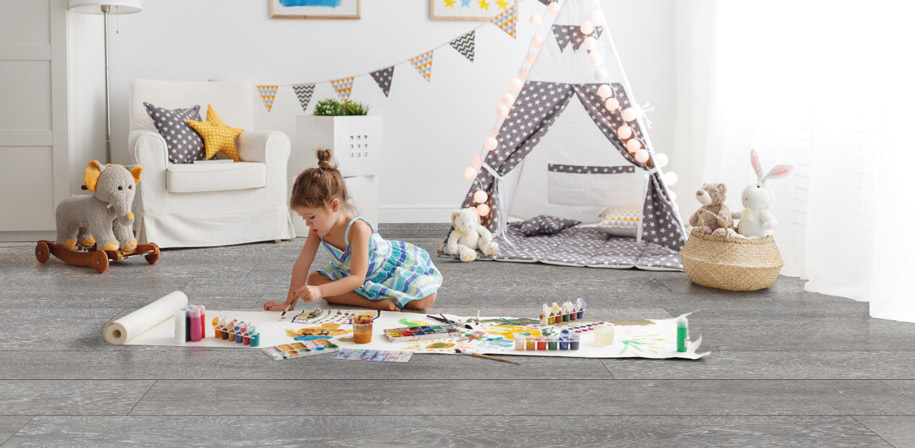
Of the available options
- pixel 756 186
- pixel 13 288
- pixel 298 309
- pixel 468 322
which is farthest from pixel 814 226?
pixel 13 288

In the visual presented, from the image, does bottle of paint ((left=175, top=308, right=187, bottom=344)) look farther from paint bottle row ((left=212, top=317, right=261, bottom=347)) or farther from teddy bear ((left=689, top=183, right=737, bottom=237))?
teddy bear ((left=689, top=183, right=737, bottom=237))

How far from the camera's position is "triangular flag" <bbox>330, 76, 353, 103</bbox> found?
16.8 feet

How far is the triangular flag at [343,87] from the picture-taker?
5.12 meters

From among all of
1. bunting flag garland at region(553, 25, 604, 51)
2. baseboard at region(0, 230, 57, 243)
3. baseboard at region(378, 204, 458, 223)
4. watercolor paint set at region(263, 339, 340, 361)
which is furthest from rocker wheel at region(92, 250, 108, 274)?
bunting flag garland at region(553, 25, 604, 51)

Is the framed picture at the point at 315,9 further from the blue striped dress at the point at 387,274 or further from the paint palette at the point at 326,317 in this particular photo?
the paint palette at the point at 326,317

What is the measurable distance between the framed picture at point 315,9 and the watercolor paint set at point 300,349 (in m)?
3.02

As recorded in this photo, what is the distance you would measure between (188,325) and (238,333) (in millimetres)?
137

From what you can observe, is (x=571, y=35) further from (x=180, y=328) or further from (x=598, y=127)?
(x=180, y=328)

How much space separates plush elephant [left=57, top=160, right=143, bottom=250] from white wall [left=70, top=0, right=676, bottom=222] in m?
1.23

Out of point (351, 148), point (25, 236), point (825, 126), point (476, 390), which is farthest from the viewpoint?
point (351, 148)

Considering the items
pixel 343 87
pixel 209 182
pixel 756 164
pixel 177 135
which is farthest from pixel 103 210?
pixel 756 164

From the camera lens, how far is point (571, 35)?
13.8 feet

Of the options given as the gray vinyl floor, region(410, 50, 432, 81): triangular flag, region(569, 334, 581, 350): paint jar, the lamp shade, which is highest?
the lamp shade

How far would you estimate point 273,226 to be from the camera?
4.59 metres
